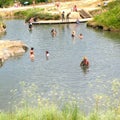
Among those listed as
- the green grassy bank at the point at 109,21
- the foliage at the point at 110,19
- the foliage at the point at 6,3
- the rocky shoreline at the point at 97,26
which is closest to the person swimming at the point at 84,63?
the rocky shoreline at the point at 97,26

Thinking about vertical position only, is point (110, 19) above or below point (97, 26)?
above

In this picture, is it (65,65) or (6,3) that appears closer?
(65,65)

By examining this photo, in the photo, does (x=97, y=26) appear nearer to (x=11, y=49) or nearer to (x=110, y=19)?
(x=110, y=19)

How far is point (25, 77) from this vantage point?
122ft

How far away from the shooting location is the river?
3225cm

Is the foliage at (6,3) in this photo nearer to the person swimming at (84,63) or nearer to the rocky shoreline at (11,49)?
the rocky shoreline at (11,49)

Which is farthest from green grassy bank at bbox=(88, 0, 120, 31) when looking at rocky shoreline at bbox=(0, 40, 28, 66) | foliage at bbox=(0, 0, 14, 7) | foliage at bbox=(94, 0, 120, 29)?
foliage at bbox=(0, 0, 14, 7)

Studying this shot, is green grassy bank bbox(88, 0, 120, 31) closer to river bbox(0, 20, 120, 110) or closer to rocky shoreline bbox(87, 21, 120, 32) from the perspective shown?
rocky shoreline bbox(87, 21, 120, 32)

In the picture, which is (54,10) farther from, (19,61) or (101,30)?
(19,61)

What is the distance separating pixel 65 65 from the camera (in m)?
41.2

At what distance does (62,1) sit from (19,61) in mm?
53803

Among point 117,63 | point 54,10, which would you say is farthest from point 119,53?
point 54,10

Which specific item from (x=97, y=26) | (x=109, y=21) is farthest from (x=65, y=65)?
(x=97, y=26)

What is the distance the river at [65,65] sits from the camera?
32.2m
